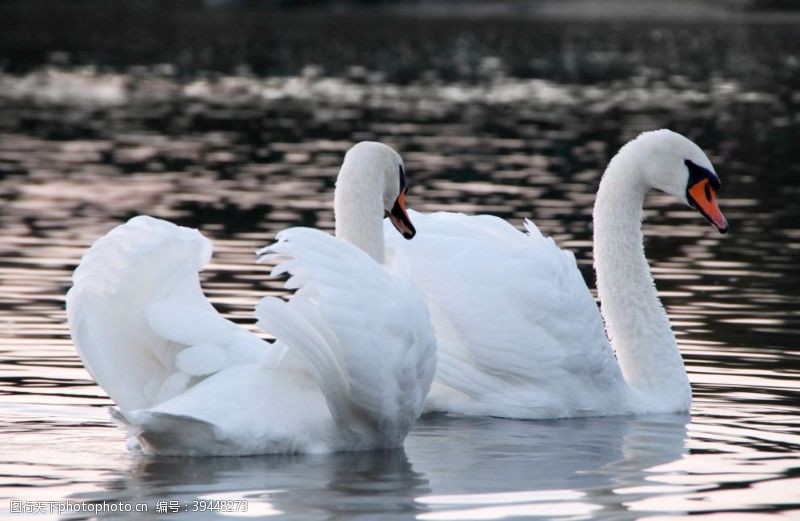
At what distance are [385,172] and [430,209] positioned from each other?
9062mm

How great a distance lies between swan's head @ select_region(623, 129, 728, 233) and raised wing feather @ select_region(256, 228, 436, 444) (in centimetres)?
288

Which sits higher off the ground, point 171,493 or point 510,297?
point 510,297

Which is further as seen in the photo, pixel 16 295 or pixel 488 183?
pixel 488 183

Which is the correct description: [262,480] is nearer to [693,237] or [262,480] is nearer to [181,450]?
[181,450]

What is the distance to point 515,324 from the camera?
32.0 feet

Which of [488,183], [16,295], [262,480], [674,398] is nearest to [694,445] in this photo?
[674,398]

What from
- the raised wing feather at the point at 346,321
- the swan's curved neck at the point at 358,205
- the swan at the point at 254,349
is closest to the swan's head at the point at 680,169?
the swan's curved neck at the point at 358,205

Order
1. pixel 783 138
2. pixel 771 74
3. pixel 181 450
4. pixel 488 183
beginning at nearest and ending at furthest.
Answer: pixel 181 450 → pixel 488 183 → pixel 783 138 → pixel 771 74

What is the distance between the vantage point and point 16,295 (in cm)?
1310

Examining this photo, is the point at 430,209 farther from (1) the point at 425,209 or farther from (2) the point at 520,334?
(2) the point at 520,334

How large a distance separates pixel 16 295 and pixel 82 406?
3582mm

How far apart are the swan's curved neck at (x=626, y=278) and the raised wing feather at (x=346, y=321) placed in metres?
2.61

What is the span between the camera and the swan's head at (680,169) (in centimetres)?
1062

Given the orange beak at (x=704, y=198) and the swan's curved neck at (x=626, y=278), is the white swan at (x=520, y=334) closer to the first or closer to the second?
the swan's curved neck at (x=626, y=278)
